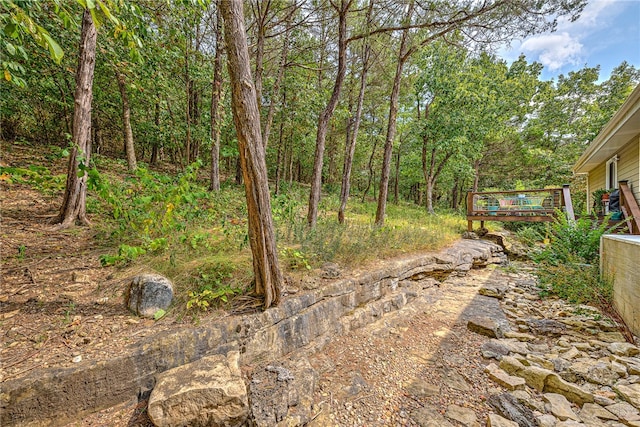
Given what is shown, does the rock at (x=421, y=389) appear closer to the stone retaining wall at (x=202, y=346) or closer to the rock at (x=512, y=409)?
the rock at (x=512, y=409)

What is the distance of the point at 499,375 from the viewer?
243 centimetres

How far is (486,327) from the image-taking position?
3.27 metres

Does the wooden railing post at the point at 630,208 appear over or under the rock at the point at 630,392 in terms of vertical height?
over

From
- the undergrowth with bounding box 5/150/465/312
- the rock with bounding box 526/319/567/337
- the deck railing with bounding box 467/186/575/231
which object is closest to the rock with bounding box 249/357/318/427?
the undergrowth with bounding box 5/150/465/312

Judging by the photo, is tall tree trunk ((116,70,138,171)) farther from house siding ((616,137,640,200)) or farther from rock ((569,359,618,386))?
house siding ((616,137,640,200))

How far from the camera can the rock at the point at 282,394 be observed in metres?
1.81

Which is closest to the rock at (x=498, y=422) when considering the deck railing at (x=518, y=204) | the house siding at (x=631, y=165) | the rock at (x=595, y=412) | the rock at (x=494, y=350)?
the rock at (x=595, y=412)

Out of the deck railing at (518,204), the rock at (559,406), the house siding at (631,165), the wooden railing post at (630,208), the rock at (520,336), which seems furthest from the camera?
the deck railing at (518,204)

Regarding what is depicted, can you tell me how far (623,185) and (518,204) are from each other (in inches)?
99.6

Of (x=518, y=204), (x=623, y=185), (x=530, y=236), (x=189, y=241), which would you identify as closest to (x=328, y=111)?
(x=189, y=241)

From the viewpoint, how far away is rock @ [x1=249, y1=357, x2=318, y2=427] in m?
1.81

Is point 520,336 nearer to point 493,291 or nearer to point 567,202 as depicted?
point 493,291

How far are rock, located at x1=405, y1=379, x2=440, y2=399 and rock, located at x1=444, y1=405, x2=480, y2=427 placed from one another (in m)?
0.19

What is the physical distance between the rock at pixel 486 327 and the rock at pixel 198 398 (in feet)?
10.2
